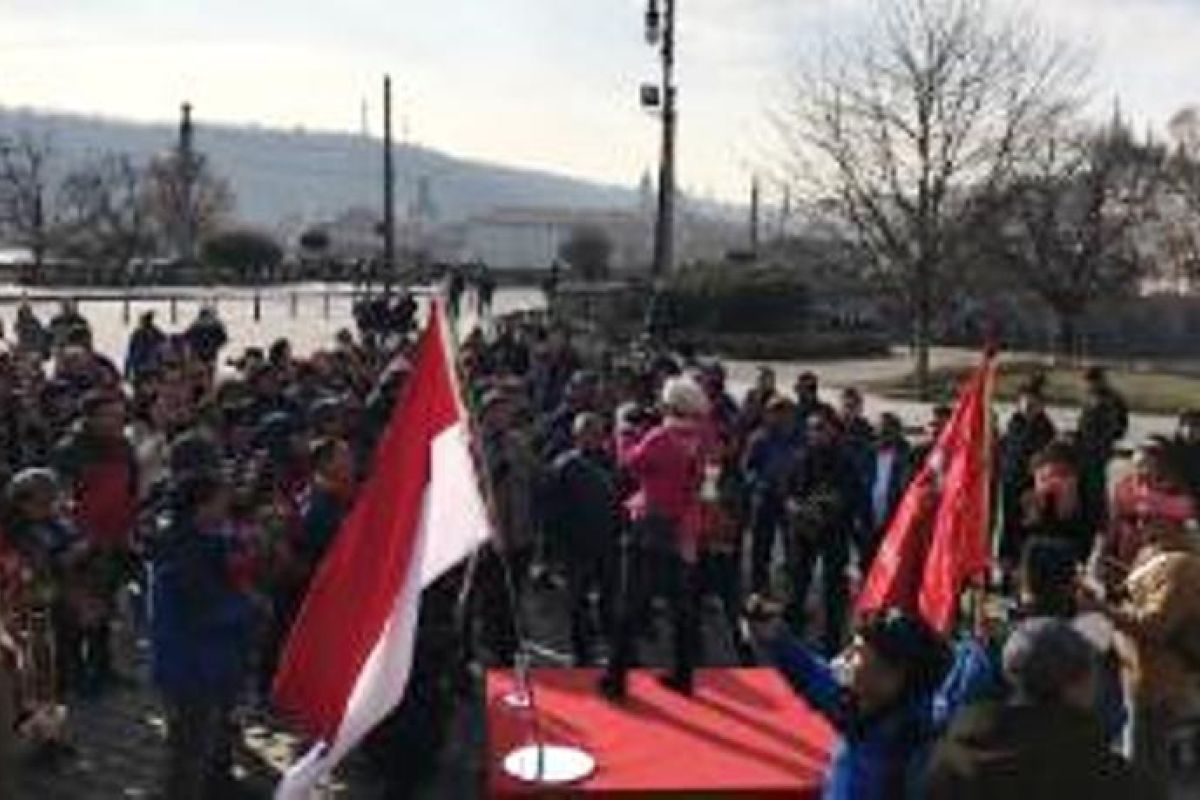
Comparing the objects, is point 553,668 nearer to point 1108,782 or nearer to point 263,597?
point 263,597

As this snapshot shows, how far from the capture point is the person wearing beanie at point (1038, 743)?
19.2 feet

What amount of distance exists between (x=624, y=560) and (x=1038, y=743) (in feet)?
24.0

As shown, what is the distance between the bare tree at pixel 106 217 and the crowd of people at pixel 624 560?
5816 centimetres

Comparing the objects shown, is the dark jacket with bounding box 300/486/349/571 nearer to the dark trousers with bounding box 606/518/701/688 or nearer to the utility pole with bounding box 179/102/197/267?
the dark trousers with bounding box 606/518/701/688

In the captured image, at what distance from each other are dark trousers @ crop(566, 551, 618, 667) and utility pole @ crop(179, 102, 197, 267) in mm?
64988

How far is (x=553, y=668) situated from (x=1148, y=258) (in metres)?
65.9

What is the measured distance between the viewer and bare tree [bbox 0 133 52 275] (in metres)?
83.2

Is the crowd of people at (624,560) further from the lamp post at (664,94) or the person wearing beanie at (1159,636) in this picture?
the lamp post at (664,94)

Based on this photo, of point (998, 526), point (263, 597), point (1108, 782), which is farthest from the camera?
point (998, 526)

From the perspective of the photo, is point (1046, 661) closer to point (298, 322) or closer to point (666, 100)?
point (666, 100)

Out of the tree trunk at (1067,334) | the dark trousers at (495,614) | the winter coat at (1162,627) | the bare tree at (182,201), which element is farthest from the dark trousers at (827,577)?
the bare tree at (182,201)

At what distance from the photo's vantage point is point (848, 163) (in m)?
44.1

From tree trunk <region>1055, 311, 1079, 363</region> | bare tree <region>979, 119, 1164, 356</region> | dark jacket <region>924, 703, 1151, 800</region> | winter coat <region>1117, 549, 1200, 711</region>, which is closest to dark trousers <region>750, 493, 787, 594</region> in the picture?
winter coat <region>1117, 549, 1200, 711</region>

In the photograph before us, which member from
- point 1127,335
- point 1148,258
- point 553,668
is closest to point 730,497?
point 553,668
